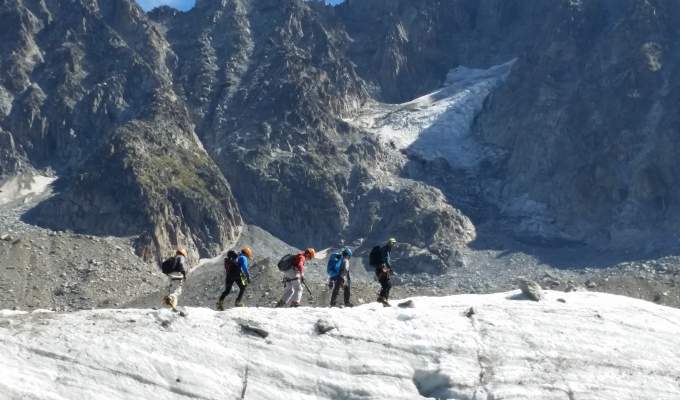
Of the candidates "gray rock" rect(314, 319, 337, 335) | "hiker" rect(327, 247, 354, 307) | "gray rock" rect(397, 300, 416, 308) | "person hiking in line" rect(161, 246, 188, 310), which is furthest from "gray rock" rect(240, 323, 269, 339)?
"hiker" rect(327, 247, 354, 307)

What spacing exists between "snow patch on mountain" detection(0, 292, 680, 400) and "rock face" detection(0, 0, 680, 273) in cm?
9106

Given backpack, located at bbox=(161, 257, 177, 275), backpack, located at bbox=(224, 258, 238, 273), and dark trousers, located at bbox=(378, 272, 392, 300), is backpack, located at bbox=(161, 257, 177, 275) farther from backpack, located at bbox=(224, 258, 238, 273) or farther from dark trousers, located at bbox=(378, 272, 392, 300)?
dark trousers, located at bbox=(378, 272, 392, 300)

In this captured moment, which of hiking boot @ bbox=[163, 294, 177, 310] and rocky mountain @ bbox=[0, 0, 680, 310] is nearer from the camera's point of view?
hiking boot @ bbox=[163, 294, 177, 310]

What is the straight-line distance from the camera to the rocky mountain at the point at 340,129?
129 m

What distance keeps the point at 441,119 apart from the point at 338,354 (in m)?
149

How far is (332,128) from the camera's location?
6280 inches

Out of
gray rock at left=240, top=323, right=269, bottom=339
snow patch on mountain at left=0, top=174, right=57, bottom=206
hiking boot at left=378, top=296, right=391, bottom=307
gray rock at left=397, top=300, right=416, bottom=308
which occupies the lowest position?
snow patch on mountain at left=0, top=174, right=57, bottom=206

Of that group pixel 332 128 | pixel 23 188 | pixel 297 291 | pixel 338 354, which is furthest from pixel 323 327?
pixel 332 128

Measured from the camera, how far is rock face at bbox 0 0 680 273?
129875 mm

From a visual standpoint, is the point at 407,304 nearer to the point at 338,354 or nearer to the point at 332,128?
the point at 338,354

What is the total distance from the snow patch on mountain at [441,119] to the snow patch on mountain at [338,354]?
130646 millimetres

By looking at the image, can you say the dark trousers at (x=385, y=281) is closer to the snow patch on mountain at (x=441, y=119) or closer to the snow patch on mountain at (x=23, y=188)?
the snow patch on mountain at (x=23, y=188)

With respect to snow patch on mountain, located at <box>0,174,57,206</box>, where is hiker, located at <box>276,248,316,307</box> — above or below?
above

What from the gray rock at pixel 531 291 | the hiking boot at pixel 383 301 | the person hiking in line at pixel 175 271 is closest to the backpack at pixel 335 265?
the hiking boot at pixel 383 301
